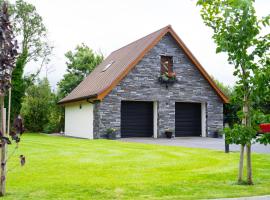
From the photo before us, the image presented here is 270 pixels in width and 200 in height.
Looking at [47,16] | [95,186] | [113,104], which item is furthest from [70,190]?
[47,16]

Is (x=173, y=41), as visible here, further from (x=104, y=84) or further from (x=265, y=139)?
(x=265, y=139)

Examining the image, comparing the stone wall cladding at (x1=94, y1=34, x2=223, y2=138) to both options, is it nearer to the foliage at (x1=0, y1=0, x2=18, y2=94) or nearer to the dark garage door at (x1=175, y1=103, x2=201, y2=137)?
the dark garage door at (x1=175, y1=103, x2=201, y2=137)

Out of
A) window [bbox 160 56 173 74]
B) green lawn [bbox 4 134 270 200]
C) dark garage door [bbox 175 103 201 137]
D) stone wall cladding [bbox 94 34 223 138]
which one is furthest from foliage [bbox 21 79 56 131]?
green lawn [bbox 4 134 270 200]

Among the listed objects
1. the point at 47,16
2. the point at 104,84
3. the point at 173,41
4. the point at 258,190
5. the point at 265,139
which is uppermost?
the point at 47,16

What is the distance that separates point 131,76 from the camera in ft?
73.2

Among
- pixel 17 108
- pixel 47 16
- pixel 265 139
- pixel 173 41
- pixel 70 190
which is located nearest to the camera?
pixel 70 190

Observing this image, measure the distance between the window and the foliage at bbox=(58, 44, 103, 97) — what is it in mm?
15181

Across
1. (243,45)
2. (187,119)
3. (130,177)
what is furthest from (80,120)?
(243,45)

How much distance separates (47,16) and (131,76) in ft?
76.1

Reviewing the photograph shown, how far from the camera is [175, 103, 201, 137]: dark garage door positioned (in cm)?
2425

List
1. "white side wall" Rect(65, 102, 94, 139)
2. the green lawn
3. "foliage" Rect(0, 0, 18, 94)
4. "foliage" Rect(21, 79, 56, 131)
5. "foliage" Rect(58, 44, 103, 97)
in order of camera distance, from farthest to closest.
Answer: "foliage" Rect(58, 44, 103, 97), "foliage" Rect(21, 79, 56, 131), "white side wall" Rect(65, 102, 94, 139), the green lawn, "foliage" Rect(0, 0, 18, 94)

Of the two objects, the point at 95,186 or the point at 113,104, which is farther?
the point at 113,104

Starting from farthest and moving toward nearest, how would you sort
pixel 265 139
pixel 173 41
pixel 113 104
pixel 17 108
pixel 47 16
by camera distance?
pixel 47 16 < pixel 17 108 < pixel 173 41 < pixel 113 104 < pixel 265 139

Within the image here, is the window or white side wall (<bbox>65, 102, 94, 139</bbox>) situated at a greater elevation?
the window
